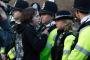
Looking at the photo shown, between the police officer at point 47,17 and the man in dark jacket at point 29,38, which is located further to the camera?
the police officer at point 47,17

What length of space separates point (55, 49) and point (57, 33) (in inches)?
11.0

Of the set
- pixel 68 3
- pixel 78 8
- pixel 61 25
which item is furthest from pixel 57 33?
pixel 68 3

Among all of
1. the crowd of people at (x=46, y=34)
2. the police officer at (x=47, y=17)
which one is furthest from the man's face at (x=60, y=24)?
the police officer at (x=47, y=17)

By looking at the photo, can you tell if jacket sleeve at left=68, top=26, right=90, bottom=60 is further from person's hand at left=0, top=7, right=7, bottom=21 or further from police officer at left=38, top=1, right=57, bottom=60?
person's hand at left=0, top=7, right=7, bottom=21

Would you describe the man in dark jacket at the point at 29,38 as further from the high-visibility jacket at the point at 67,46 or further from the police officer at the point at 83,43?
the police officer at the point at 83,43

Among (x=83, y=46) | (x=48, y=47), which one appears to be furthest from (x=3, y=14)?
(x=83, y=46)

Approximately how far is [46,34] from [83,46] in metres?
1.89

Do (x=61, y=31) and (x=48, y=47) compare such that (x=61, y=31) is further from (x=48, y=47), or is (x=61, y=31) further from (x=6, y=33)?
(x=6, y=33)

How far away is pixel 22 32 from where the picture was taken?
670cm

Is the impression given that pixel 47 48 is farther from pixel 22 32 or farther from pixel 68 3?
pixel 68 3

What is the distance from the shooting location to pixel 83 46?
5.24m

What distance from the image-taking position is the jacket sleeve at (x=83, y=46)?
5230 mm

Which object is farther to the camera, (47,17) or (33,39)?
(47,17)

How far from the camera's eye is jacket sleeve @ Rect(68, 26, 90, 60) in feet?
17.2
